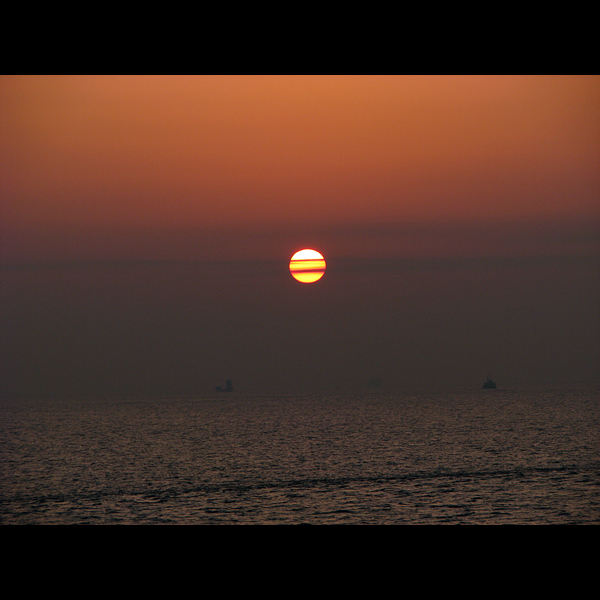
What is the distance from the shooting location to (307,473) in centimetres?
4656

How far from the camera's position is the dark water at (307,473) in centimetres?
2920

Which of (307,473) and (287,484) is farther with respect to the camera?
(307,473)

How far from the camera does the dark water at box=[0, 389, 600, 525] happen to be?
29.2 metres

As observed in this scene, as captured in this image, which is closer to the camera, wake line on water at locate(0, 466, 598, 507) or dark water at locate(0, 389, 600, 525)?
dark water at locate(0, 389, 600, 525)

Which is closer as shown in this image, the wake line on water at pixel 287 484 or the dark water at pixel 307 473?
the dark water at pixel 307 473
